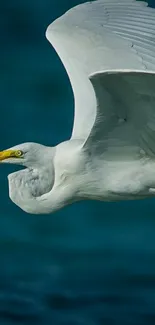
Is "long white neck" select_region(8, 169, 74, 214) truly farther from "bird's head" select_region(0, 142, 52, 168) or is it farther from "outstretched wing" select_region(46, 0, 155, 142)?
"outstretched wing" select_region(46, 0, 155, 142)

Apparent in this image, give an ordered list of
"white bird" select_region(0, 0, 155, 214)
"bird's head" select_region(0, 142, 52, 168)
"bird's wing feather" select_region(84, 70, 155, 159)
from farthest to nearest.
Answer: "bird's head" select_region(0, 142, 52, 168) < "white bird" select_region(0, 0, 155, 214) < "bird's wing feather" select_region(84, 70, 155, 159)

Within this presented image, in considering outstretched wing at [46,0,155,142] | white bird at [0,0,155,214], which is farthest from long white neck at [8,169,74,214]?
outstretched wing at [46,0,155,142]

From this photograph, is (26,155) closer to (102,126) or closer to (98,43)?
(102,126)

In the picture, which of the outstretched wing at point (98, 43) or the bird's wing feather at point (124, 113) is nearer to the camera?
the bird's wing feather at point (124, 113)

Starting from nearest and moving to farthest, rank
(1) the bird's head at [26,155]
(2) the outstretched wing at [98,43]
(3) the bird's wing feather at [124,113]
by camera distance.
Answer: (3) the bird's wing feather at [124,113] < (1) the bird's head at [26,155] < (2) the outstretched wing at [98,43]

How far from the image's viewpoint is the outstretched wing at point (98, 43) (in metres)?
9.07

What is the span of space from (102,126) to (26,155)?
61cm

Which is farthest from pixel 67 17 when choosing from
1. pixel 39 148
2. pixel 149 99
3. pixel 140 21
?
pixel 149 99

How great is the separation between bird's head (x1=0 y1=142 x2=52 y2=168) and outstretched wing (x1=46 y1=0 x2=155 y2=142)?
313 millimetres

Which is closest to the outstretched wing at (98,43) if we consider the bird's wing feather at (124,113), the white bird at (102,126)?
the white bird at (102,126)

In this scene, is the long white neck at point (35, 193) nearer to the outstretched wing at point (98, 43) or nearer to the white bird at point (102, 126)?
the white bird at point (102, 126)

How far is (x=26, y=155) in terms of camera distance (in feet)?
28.5

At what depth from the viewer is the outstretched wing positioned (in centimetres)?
907

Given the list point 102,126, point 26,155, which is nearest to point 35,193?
point 26,155
